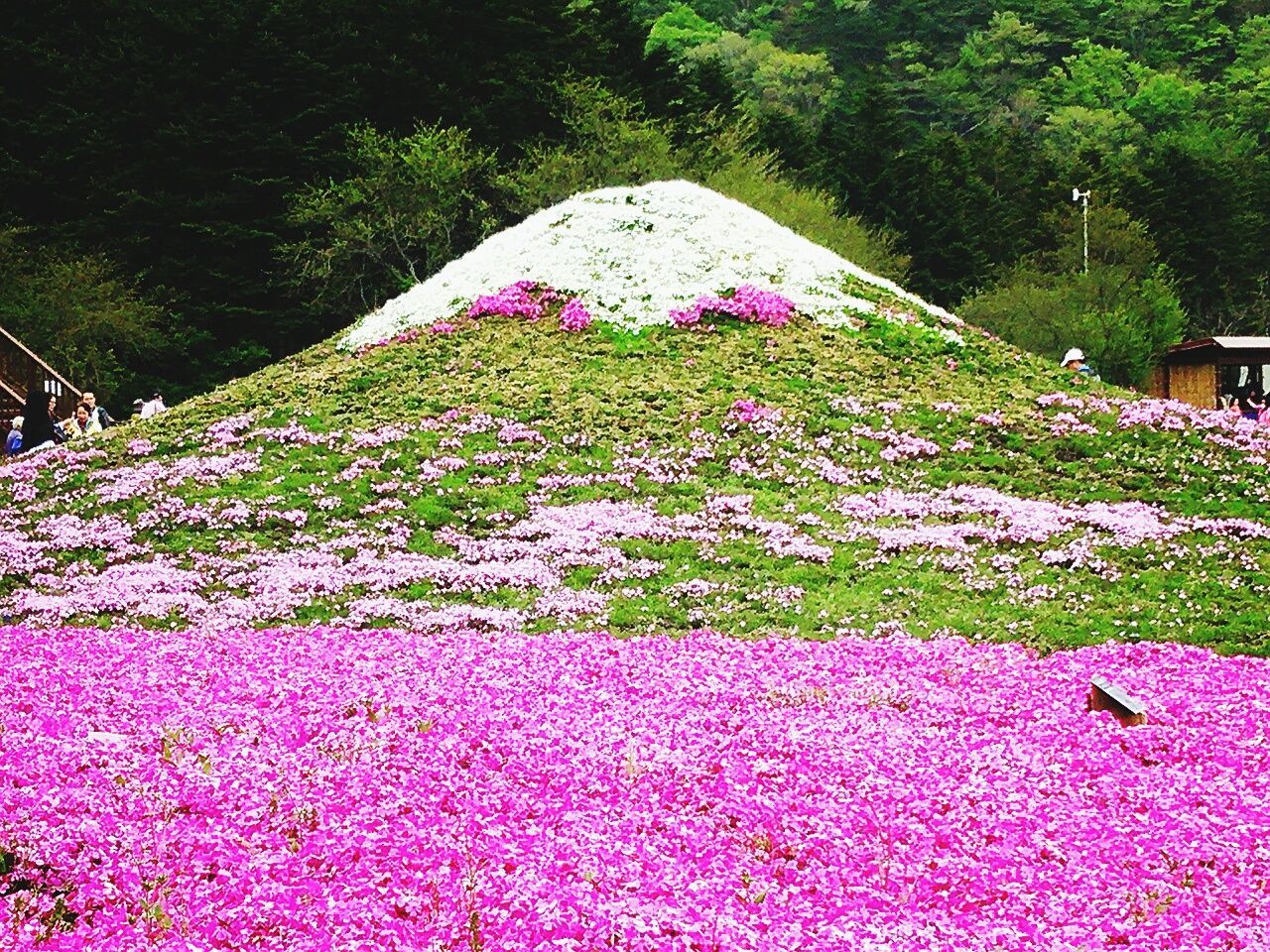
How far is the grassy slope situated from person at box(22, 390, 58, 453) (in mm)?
2447

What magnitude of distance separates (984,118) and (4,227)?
77.5m

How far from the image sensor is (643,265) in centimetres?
3353

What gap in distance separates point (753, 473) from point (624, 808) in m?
13.7

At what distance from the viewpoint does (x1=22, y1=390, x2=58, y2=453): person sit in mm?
26016

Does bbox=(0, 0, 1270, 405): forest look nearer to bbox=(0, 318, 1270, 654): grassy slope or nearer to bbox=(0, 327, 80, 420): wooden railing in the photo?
bbox=(0, 327, 80, 420): wooden railing

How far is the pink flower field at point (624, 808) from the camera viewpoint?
6.15 meters

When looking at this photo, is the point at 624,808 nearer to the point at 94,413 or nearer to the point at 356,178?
the point at 94,413

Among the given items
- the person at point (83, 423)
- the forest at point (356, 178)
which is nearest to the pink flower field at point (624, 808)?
the person at point (83, 423)

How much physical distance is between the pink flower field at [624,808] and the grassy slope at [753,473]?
10.5 ft

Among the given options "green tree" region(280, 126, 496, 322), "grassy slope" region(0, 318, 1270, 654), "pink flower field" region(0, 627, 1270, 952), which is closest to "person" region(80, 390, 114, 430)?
"grassy slope" region(0, 318, 1270, 654)

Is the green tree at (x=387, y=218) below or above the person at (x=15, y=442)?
above

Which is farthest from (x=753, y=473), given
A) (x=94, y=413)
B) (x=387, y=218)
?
(x=387, y=218)

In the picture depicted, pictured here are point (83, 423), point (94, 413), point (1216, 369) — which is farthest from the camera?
point (1216, 369)

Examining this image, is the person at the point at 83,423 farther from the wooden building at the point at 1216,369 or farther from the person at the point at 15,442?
the wooden building at the point at 1216,369
